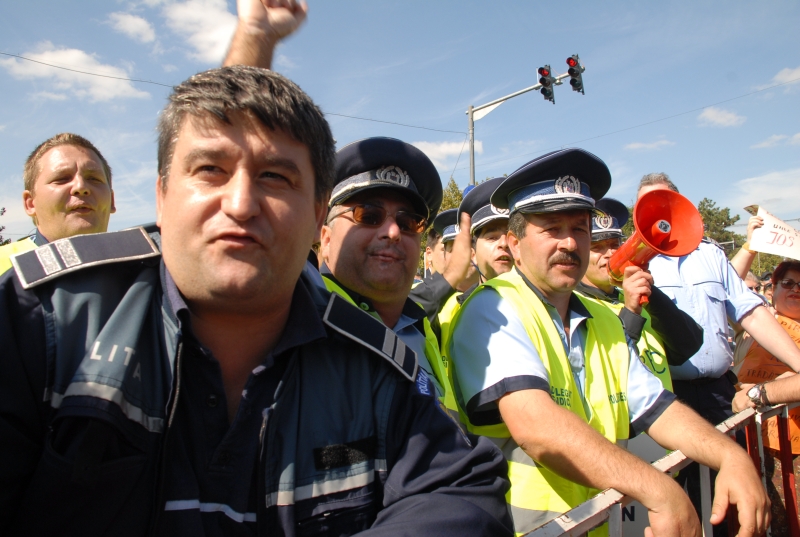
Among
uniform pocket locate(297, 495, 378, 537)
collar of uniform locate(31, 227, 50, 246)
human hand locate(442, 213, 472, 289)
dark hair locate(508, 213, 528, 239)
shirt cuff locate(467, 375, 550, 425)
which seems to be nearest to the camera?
uniform pocket locate(297, 495, 378, 537)

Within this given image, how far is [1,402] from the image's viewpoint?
1014 millimetres

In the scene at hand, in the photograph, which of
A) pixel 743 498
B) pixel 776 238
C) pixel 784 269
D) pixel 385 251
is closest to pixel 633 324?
pixel 743 498

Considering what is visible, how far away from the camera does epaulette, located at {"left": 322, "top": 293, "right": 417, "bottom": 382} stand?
1425 millimetres

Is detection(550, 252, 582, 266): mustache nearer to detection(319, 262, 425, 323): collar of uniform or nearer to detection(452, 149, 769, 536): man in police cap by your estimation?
detection(452, 149, 769, 536): man in police cap

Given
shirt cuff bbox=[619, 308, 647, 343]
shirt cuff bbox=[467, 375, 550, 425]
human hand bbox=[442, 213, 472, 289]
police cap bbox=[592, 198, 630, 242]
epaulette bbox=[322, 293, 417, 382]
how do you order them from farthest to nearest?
police cap bbox=[592, 198, 630, 242]
human hand bbox=[442, 213, 472, 289]
shirt cuff bbox=[619, 308, 647, 343]
shirt cuff bbox=[467, 375, 550, 425]
epaulette bbox=[322, 293, 417, 382]

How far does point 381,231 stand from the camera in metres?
2.28

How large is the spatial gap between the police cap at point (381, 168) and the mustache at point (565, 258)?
0.66m

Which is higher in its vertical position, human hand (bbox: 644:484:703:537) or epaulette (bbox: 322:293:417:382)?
epaulette (bbox: 322:293:417:382)

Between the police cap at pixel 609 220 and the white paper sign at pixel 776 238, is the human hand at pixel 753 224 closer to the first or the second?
the white paper sign at pixel 776 238

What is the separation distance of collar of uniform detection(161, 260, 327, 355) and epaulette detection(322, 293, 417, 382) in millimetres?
45

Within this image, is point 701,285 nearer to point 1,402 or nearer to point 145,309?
point 145,309

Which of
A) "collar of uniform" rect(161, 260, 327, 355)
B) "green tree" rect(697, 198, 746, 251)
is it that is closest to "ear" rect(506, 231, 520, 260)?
"collar of uniform" rect(161, 260, 327, 355)

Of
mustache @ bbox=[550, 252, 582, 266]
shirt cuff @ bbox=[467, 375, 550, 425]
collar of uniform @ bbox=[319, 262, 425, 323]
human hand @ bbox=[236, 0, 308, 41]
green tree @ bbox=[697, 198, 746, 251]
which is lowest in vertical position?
shirt cuff @ bbox=[467, 375, 550, 425]

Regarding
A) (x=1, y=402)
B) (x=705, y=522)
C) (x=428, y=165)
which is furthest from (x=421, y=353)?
(x=705, y=522)
